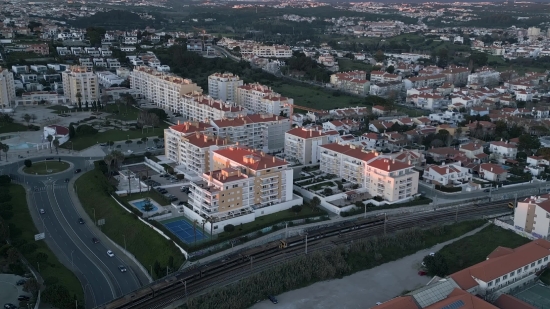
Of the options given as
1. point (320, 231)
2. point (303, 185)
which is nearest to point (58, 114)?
point (303, 185)

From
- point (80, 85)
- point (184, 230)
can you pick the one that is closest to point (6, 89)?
point (80, 85)

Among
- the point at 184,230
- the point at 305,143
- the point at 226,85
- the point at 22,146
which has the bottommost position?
the point at 184,230

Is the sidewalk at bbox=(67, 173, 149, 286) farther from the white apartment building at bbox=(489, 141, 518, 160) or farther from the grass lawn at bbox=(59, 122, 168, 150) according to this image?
the white apartment building at bbox=(489, 141, 518, 160)

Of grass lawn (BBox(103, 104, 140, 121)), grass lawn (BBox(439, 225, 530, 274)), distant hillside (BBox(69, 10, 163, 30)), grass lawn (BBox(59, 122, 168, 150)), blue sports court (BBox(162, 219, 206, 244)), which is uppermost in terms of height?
distant hillside (BBox(69, 10, 163, 30))

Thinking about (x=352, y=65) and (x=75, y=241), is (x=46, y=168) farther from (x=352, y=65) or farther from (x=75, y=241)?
(x=352, y=65)

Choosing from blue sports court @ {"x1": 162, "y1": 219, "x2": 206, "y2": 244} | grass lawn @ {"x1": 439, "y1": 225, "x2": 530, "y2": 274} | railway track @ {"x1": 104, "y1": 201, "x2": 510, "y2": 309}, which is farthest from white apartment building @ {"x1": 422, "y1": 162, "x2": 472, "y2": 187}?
blue sports court @ {"x1": 162, "y1": 219, "x2": 206, "y2": 244}
